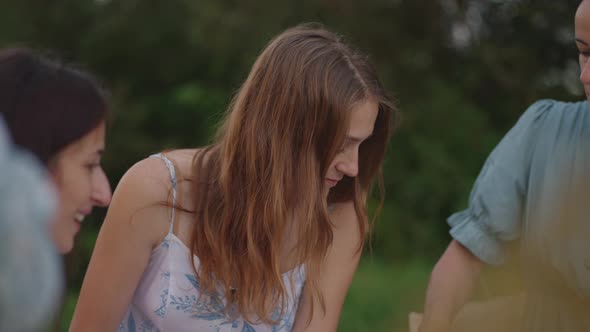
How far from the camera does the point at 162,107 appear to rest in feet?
18.1

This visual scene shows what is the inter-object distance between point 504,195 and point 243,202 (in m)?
0.75

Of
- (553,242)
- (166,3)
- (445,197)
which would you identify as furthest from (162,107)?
(553,242)

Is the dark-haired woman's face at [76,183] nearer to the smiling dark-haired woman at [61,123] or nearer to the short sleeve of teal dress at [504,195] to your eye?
the smiling dark-haired woman at [61,123]

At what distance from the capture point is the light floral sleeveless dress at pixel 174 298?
7.22 feet

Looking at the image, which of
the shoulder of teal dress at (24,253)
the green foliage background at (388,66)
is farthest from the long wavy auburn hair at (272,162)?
the green foliage background at (388,66)

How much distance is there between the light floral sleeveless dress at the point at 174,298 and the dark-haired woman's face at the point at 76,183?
598mm

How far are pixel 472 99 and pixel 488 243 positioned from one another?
134 inches

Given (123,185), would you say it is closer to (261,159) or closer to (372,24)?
(261,159)

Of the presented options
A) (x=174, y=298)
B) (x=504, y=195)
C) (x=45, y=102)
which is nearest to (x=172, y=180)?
(x=174, y=298)

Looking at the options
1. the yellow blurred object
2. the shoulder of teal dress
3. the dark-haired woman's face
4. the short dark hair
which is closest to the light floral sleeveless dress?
the yellow blurred object

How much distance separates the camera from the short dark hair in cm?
133

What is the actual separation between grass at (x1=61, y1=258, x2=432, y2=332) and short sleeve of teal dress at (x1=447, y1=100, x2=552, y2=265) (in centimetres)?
133

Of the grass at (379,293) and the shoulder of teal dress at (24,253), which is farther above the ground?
the shoulder of teal dress at (24,253)

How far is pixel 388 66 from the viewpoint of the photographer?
5.49m
